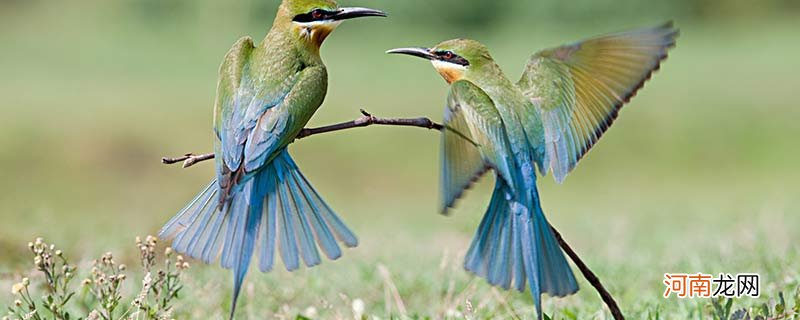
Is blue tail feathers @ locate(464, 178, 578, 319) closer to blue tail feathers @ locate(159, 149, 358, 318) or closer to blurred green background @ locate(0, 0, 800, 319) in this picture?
blue tail feathers @ locate(159, 149, 358, 318)

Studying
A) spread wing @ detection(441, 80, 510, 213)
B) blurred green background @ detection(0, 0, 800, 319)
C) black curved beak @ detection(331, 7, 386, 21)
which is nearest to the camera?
spread wing @ detection(441, 80, 510, 213)

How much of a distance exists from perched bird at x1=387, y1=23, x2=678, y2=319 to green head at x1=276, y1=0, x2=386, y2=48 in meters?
0.13

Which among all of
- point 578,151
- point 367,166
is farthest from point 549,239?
point 367,166

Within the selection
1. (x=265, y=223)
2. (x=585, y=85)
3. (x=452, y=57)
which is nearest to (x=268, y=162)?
(x=265, y=223)

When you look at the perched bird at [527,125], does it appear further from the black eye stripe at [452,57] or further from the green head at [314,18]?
the green head at [314,18]

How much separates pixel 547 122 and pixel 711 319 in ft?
3.14

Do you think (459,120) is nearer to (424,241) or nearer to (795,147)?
(424,241)

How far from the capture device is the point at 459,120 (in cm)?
198

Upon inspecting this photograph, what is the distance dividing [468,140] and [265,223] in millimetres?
444

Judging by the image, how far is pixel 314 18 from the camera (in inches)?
84.3

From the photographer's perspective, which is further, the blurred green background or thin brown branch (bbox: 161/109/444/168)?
the blurred green background

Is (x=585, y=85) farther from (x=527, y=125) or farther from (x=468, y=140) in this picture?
(x=468, y=140)

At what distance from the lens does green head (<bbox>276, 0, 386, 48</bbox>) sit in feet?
6.98

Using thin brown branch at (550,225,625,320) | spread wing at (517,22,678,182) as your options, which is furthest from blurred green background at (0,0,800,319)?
spread wing at (517,22,678,182)
